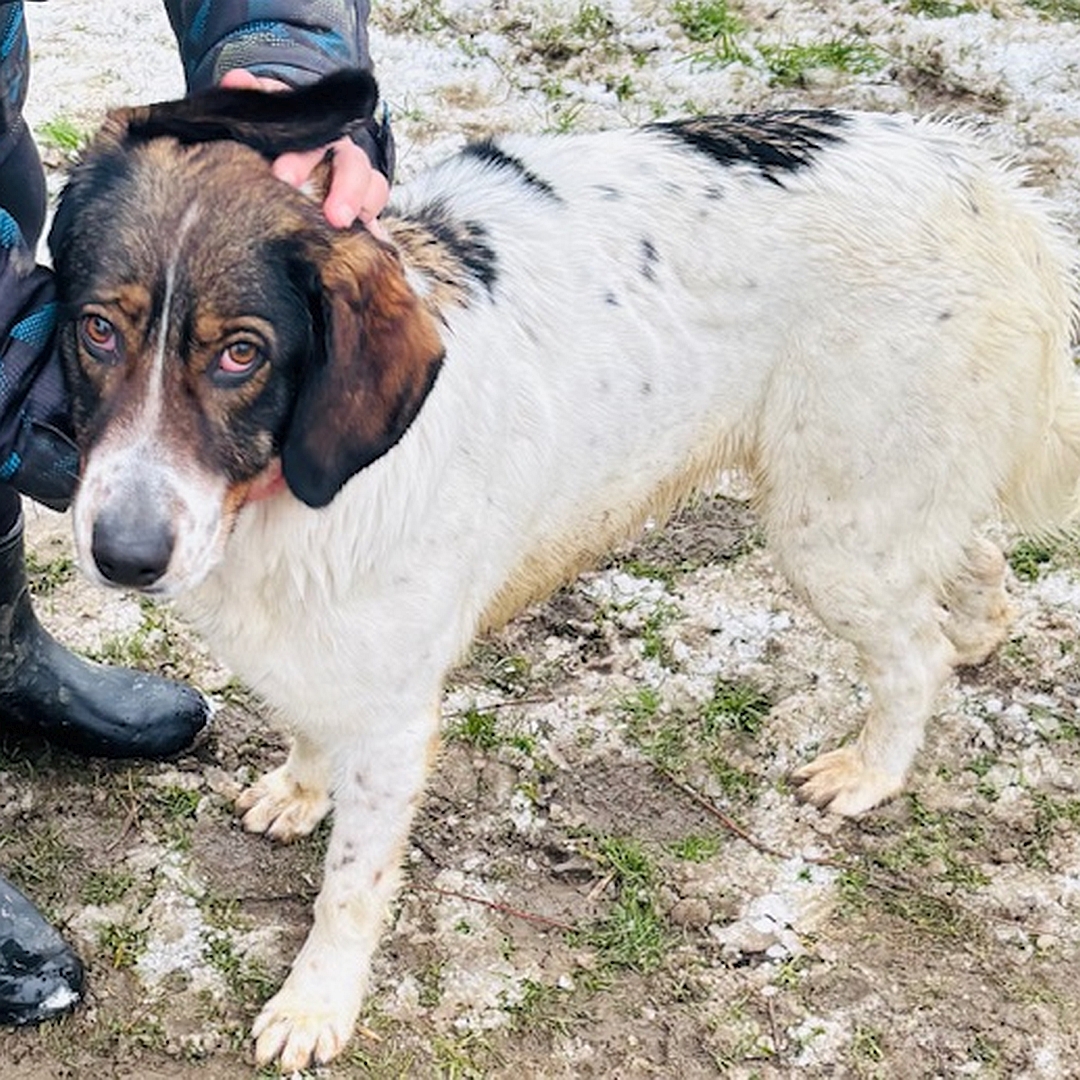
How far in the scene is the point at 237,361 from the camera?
246 centimetres

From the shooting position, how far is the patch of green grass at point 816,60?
20.6 feet

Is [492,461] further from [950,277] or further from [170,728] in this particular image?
[170,728]

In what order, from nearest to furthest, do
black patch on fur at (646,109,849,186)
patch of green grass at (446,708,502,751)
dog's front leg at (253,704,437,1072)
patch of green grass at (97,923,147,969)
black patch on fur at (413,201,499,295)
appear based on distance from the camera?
black patch on fur at (413,201,499,295) → dog's front leg at (253,704,437,1072) → black patch on fur at (646,109,849,186) → patch of green grass at (97,923,147,969) → patch of green grass at (446,708,502,751)

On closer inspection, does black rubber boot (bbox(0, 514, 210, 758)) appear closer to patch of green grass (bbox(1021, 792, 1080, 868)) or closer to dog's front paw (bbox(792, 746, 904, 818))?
dog's front paw (bbox(792, 746, 904, 818))

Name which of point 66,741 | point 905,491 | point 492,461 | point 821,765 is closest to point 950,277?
point 905,491

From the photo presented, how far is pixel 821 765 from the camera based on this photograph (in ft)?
13.2

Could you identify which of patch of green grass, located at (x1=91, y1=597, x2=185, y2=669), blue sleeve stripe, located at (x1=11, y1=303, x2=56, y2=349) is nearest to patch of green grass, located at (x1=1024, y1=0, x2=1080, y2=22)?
patch of green grass, located at (x1=91, y1=597, x2=185, y2=669)

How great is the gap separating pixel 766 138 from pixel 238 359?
4.64 feet

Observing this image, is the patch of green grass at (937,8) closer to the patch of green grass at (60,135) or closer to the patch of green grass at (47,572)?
the patch of green grass at (60,135)

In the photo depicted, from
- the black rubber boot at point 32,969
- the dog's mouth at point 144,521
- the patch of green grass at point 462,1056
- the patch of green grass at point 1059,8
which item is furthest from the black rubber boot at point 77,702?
the patch of green grass at point 1059,8

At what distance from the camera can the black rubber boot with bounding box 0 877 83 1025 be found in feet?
11.0

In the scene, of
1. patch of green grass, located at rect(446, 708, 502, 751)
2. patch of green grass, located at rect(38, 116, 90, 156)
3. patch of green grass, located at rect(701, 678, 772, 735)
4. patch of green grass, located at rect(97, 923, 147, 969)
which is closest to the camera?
patch of green grass, located at rect(97, 923, 147, 969)

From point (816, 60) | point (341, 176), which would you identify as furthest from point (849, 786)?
point (816, 60)

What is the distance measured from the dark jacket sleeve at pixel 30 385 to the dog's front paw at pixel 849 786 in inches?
79.4
